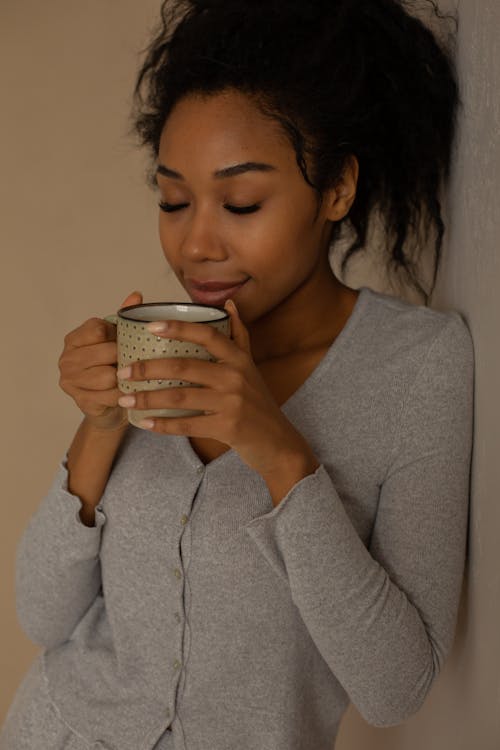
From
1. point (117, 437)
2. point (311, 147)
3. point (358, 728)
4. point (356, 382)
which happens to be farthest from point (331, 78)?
point (358, 728)

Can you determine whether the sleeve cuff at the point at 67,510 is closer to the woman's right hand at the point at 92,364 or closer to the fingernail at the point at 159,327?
the woman's right hand at the point at 92,364

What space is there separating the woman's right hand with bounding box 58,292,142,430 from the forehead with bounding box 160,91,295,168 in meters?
0.17

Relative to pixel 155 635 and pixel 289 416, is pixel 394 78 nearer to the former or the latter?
pixel 289 416

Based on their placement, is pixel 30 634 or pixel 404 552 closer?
pixel 404 552

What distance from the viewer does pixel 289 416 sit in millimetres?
1124

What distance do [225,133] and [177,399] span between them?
33 cm

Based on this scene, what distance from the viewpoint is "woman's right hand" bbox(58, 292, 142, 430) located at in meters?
0.99

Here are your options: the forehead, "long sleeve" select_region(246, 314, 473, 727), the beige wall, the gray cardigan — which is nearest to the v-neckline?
the gray cardigan

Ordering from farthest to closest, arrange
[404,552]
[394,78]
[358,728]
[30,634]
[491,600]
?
[358,728] → [30,634] → [394,78] → [404,552] → [491,600]

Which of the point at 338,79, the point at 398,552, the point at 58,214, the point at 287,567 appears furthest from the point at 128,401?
the point at 58,214

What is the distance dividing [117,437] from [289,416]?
0.67 feet

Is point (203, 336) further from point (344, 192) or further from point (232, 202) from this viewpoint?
point (344, 192)

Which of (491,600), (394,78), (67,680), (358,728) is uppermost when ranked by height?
(394,78)

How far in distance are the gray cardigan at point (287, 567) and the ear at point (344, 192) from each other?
116 millimetres
